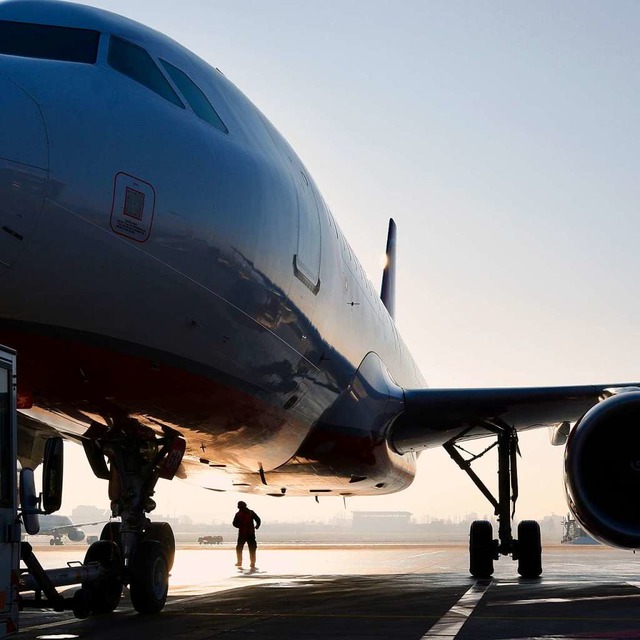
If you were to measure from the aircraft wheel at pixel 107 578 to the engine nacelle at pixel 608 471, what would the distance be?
12.8 feet

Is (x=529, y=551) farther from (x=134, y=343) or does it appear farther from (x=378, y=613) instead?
(x=134, y=343)

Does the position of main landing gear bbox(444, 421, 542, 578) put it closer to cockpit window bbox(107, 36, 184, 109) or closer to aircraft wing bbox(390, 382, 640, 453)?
aircraft wing bbox(390, 382, 640, 453)

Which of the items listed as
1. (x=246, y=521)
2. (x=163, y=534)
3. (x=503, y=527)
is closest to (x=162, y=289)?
(x=163, y=534)

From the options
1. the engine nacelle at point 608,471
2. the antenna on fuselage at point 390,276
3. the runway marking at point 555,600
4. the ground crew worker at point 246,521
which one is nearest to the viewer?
the engine nacelle at point 608,471

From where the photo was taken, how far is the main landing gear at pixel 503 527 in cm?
1359

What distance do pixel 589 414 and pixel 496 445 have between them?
518 centimetres

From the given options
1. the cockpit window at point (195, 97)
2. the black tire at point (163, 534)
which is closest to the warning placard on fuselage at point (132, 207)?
the cockpit window at point (195, 97)

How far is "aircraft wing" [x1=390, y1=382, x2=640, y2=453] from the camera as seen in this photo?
12.3 metres

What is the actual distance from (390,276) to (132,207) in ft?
64.4

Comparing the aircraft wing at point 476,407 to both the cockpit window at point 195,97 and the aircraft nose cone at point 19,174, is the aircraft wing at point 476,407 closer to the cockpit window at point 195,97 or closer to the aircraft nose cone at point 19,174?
the cockpit window at point 195,97

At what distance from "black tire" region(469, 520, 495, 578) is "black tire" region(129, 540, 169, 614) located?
7014 mm

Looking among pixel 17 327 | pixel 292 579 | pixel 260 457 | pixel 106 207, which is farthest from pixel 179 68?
pixel 292 579

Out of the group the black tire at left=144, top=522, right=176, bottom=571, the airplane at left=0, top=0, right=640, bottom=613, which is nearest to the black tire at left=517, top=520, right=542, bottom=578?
the airplane at left=0, top=0, right=640, bottom=613

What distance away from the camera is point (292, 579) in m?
15.1
